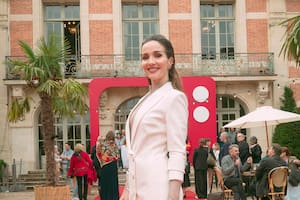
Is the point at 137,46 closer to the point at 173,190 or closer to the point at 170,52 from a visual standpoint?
the point at 170,52

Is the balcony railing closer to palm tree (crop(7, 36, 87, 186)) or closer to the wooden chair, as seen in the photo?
palm tree (crop(7, 36, 87, 186))

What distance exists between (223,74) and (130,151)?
19697 millimetres

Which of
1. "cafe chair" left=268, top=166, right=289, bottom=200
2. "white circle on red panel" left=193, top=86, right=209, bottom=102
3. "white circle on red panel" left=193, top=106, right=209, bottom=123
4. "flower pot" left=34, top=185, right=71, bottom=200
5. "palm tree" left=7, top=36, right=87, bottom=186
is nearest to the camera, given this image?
"cafe chair" left=268, top=166, right=289, bottom=200

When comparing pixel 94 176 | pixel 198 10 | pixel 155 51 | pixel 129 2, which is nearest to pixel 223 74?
pixel 198 10

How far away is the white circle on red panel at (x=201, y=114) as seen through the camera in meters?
20.8

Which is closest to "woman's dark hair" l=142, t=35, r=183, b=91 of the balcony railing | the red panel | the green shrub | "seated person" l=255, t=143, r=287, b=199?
"seated person" l=255, t=143, r=287, b=199

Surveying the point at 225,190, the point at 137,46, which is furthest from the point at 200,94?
the point at 225,190

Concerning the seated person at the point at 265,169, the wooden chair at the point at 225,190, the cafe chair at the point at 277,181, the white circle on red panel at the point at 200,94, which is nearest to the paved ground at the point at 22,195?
the white circle on red panel at the point at 200,94

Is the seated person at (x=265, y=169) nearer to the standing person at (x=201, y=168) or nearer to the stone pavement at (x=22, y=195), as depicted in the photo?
the standing person at (x=201, y=168)

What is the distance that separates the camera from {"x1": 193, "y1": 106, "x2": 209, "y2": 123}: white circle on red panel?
819 inches

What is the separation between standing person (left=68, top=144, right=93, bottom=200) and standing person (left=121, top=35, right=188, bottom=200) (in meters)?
10.9

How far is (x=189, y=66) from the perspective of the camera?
73.7 feet

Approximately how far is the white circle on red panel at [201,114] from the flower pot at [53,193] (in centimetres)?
1040

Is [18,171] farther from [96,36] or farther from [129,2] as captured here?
[129,2]
